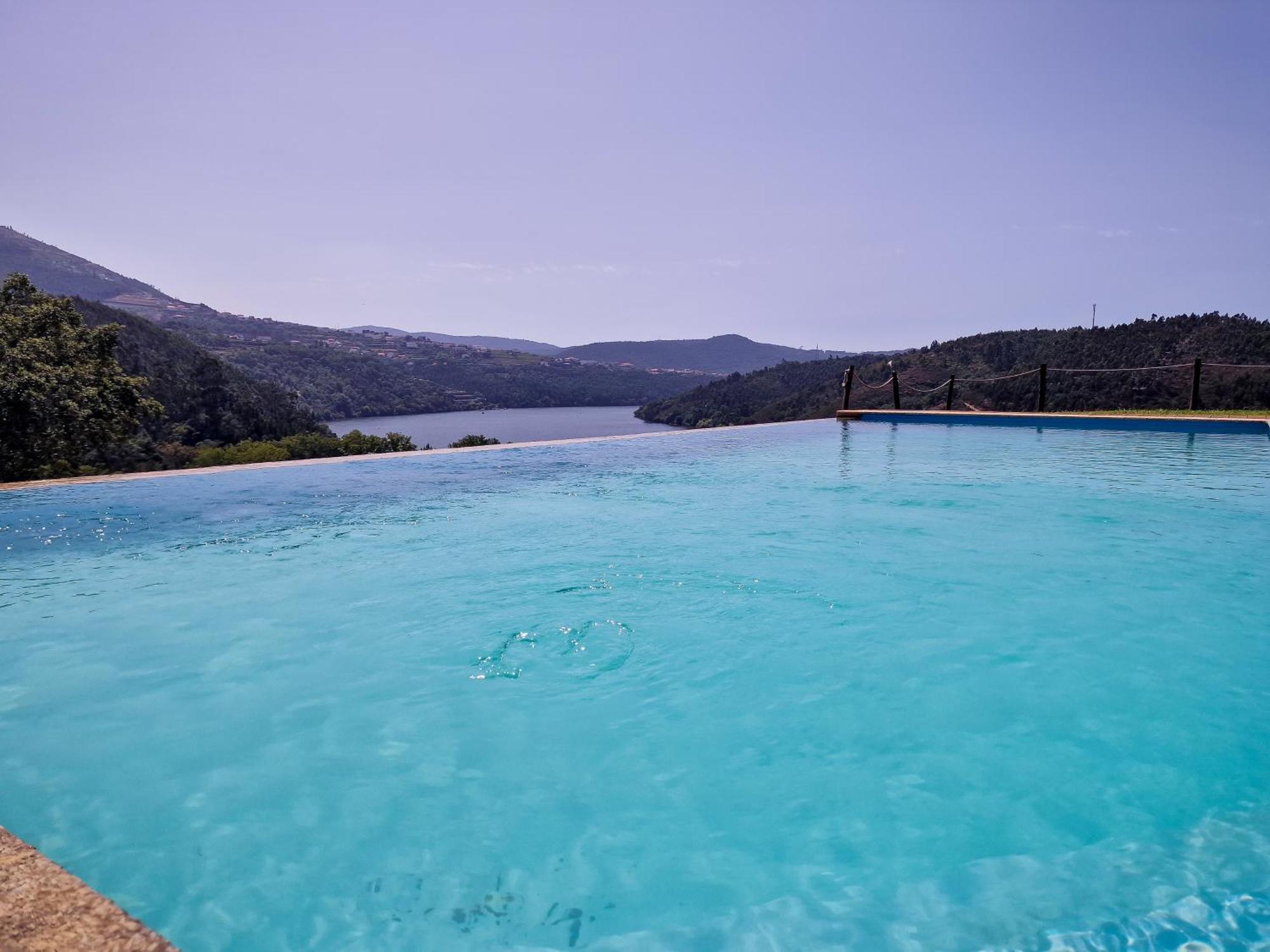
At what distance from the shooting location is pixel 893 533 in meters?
5.06

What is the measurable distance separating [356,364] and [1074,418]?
194 feet

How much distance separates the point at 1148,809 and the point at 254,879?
2435mm

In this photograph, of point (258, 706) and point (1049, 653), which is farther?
point (1049, 653)

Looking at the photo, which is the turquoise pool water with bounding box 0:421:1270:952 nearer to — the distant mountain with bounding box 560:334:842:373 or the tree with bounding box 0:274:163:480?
the tree with bounding box 0:274:163:480

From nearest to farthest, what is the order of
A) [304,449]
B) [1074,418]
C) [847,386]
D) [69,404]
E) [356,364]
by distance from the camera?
1. [69,404]
2. [1074,418]
3. [304,449]
4. [847,386]
5. [356,364]

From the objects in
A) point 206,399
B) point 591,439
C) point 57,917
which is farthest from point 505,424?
point 57,917

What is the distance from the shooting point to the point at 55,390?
760 cm

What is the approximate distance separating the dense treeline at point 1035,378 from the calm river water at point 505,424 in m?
4.02

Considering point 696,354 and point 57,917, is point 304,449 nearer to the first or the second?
point 57,917

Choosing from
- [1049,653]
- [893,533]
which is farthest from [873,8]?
[1049,653]

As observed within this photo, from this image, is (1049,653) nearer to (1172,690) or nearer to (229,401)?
(1172,690)

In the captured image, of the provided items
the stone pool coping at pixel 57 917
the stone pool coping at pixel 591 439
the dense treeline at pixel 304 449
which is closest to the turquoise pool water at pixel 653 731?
the stone pool coping at pixel 57 917

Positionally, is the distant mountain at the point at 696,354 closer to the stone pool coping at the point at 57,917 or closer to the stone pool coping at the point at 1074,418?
the stone pool coping at the point at 1074,418

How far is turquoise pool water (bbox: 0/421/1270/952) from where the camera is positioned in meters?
1.62
